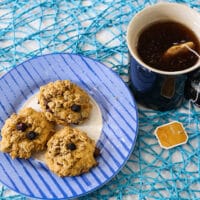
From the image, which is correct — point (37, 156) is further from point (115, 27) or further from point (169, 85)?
point (115, 27)

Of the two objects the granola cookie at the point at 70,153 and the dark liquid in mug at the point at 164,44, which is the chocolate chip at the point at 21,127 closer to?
Result: the granola cookie at the point at 70,153

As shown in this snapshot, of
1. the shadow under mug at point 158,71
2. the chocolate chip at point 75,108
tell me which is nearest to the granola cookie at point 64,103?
the chocolate chip at point 75,108

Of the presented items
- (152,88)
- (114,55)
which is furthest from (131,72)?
(114,55)

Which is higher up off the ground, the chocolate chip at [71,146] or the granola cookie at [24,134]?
the granola cookie at [24,134]

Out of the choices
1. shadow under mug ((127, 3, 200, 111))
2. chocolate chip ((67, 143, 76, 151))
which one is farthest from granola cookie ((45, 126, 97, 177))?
shadow under mug ((127, 3, 200, 111))

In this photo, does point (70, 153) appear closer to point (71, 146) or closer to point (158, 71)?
point (71, 146)

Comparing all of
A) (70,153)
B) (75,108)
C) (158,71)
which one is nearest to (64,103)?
(75,108)

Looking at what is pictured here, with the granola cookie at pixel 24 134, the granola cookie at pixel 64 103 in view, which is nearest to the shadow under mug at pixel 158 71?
the granola cookie at pixel 64 103

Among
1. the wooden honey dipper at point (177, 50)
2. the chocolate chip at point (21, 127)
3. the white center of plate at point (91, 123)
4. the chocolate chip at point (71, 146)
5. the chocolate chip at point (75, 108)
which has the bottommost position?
the white center of plate at point (91, 123)
